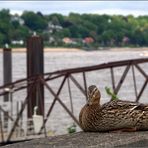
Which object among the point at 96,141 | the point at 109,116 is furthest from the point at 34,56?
the point at 96,141

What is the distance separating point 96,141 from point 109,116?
415mm

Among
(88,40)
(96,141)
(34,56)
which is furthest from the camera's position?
(88,40)

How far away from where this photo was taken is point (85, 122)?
6.97m

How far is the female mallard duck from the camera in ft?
22.7

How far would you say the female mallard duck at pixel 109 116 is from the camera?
272 inches

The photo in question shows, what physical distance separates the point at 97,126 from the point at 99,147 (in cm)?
69

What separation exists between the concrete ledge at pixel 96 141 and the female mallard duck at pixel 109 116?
0.07 meters

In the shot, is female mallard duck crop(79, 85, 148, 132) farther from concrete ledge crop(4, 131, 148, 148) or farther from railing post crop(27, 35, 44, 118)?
railing post crop(27, 35, 44, 118)

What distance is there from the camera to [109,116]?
6910mm

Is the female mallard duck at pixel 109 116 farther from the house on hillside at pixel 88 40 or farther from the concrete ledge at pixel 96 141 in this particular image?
the house on hillside at pixel 88 40

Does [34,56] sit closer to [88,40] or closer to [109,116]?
[109,116]

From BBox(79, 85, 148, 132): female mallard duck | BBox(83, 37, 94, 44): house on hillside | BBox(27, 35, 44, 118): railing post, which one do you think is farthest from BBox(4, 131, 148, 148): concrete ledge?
BBox(83, 37, 94, 44): house on hillside

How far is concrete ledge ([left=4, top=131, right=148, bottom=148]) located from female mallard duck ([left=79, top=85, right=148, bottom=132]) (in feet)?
0.24

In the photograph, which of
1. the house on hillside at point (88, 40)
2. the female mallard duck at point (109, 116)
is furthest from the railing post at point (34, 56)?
the house on hillside at point (88, 40)
